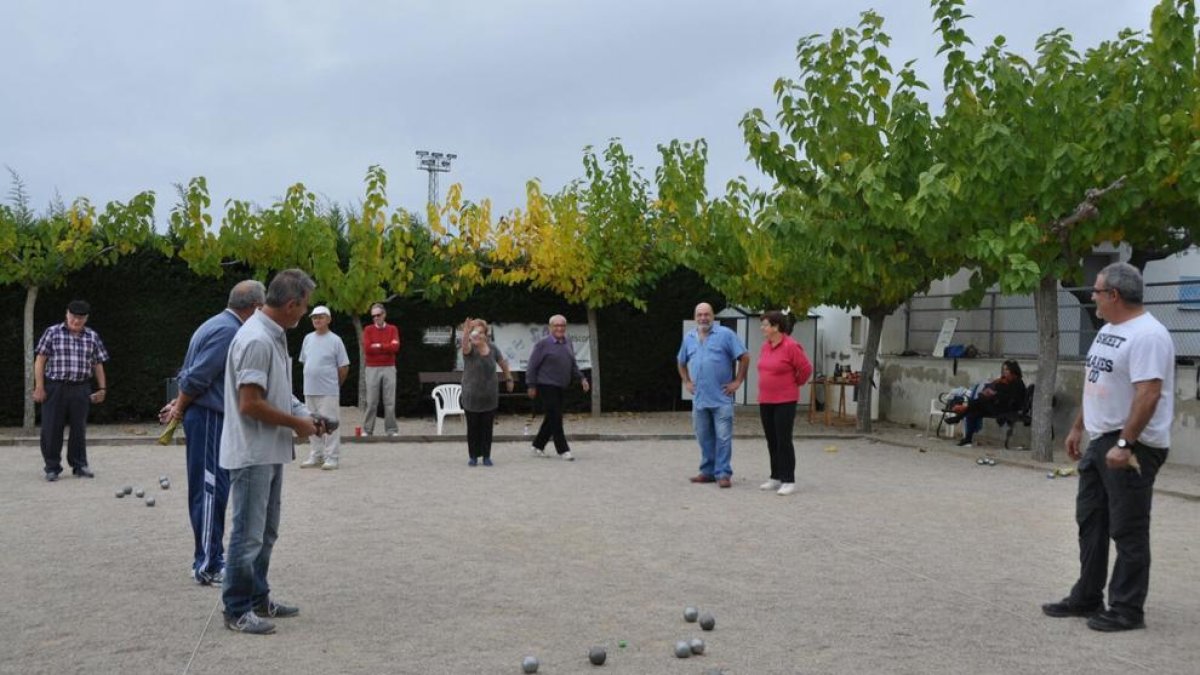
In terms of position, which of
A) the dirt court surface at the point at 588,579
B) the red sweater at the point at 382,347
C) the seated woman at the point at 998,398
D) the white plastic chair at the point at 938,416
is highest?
the red sweater at the point at 382,347

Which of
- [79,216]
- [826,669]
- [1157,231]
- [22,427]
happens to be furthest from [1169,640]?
[22,427]

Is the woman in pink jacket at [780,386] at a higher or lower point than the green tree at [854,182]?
lower

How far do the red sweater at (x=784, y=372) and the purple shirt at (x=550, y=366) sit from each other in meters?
3.61

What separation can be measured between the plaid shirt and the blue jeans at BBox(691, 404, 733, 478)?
6.16 metres

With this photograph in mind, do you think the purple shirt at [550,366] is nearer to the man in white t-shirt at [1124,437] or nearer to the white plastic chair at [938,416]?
the white plastic chair at [938,416]

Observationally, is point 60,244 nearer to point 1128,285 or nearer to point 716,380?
point 716,380

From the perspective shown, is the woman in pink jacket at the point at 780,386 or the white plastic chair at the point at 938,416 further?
the white plastic chair at the point at 938,416

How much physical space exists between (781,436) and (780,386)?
0.49m

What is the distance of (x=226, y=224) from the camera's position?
65.7ft

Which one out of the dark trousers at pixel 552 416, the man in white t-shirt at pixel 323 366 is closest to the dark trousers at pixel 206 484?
→ the man in white t-shirt at pixel 323 366

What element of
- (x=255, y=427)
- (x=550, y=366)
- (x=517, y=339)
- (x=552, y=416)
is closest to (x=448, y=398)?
(x=517, y=339)

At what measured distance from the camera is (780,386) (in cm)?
1155

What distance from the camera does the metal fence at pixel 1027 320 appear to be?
1622 cm

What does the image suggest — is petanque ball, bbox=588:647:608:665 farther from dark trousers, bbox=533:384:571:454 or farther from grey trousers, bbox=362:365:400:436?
grey trousers, bbox=362:365:400:436
